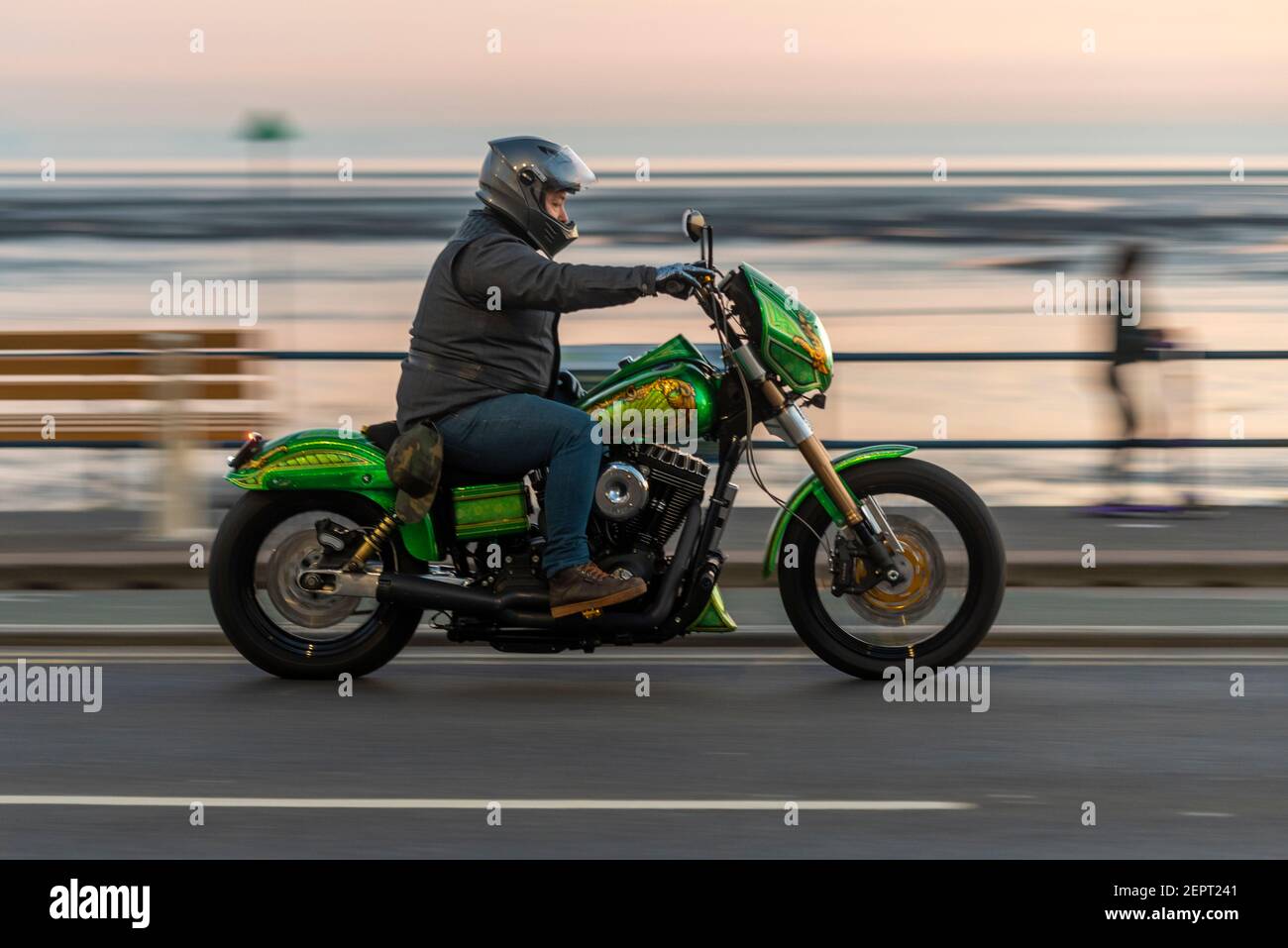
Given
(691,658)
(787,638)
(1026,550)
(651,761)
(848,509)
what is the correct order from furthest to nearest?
(1026,550), (787,638), (691,658), (848,509), (651,761)

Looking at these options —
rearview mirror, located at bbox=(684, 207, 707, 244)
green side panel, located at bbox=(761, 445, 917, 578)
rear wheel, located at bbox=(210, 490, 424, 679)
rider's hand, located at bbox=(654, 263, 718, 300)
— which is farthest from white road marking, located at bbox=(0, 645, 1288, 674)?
rearview mirror, located at bbox=(684, 207, 707, 244)

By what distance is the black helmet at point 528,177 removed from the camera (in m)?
7.38

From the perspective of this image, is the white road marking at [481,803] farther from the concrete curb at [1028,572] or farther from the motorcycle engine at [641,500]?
the concrete curb at [1028,572]

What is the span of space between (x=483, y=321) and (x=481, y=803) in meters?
2.04

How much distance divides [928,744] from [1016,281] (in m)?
15.8

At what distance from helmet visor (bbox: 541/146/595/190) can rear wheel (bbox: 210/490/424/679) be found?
1267mm

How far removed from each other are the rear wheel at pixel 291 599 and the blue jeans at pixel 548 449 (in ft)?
1.58

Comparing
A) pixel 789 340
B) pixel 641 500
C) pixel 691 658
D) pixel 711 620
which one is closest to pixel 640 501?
pixel 641 500

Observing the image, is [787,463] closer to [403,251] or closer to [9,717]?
[9,717]

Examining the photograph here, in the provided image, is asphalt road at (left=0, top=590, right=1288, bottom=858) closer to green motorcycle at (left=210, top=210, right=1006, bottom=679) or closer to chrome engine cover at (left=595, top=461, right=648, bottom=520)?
green motorcycle at (left=210, top=210, right=1006, bottom=679)

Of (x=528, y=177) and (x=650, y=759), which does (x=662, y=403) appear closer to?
(x=528, y=177)

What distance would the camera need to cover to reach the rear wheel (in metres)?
7.66

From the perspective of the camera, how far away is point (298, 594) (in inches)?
303

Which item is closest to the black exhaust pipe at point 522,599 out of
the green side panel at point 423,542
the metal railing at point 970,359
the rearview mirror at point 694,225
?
the green side panel at point 423,542
